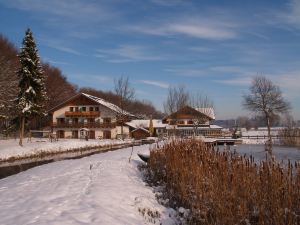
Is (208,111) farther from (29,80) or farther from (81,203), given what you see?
(81,203)

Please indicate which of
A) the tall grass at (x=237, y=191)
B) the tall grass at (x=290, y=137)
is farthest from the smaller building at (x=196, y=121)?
the tall grass at (x=237, y=191)

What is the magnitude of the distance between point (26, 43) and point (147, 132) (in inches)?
1309

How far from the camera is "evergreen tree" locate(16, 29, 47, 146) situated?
132ft

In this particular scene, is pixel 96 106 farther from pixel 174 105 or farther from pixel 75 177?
pixel 75 177

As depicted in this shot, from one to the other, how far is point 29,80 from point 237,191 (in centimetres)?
3580

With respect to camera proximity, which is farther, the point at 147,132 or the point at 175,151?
the point at 147,132

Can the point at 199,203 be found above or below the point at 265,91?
below

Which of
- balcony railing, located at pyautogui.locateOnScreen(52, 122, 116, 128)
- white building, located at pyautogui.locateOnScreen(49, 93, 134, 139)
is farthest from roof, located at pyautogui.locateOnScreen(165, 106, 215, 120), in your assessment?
balcony railing, located at pyautogui.locateOnScreen(52, 122, 116, 128)

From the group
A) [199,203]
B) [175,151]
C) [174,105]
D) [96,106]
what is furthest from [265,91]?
[199,203]

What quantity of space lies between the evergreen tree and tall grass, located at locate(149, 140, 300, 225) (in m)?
32.5

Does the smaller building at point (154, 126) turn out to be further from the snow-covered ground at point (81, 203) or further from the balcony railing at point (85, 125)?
the snow-covered ground at point (81, 203)

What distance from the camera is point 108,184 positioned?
11594mm

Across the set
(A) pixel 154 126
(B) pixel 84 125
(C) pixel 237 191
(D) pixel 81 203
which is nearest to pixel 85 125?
(B) pixel 84 125

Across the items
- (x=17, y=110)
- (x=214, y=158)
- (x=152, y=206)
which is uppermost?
(x=17, y=110)
